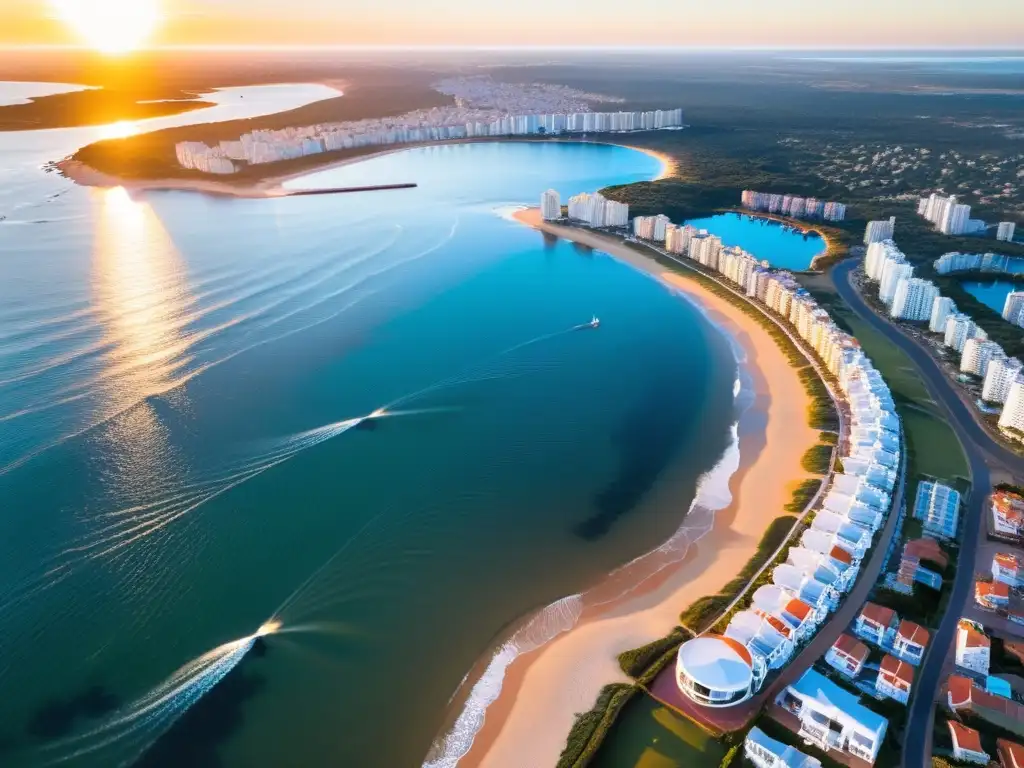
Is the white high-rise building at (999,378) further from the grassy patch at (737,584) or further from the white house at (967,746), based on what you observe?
the white house at (967,746)

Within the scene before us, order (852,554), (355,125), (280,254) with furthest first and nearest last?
(355,125)
(280,254)
(852,554)

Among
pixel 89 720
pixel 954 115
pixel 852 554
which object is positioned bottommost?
pixel 89 720

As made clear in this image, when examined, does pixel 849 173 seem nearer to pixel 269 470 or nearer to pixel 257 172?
pixel 257 172

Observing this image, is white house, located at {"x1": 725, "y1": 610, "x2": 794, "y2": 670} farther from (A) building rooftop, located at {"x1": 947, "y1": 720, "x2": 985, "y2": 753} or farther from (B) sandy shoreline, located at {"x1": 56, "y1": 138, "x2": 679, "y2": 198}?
(B) sandy shoreline, located at {"x1": 56, "y1": 138, "x2": 679, "y2": 198}

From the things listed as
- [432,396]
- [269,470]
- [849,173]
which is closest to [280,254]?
[432,396]

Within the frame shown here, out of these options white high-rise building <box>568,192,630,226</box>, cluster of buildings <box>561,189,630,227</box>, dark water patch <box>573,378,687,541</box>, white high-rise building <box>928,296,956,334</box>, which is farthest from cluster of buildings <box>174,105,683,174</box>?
white high-rise building <box>928,296,956,334</box>

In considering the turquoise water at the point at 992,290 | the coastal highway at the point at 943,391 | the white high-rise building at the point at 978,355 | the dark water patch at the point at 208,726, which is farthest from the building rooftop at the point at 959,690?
the turquoise water at the point at 992,290
